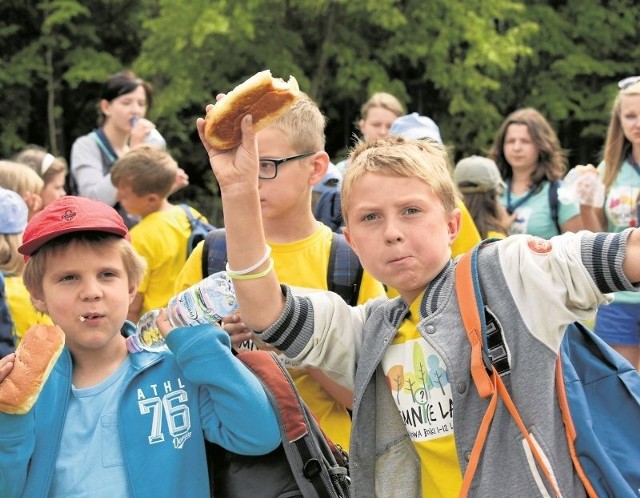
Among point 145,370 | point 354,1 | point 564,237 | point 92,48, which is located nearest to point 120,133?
point 145,370

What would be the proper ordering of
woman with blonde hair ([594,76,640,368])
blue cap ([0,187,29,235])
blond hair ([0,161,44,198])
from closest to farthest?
blue cap ([0,187,29,235]), blond hair ([0,161,44,198]), woman with blonde hair ([594,76,640,368])

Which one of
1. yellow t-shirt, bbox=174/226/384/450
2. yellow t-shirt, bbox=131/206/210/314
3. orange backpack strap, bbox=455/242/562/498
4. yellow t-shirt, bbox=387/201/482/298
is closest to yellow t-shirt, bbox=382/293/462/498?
orange backpack strap, bbox=455/242/562/498

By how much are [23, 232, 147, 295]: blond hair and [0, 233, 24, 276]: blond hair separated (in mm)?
1817

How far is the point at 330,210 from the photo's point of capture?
5.23m

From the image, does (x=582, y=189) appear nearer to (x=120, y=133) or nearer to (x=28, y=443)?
(x=120, y=133)

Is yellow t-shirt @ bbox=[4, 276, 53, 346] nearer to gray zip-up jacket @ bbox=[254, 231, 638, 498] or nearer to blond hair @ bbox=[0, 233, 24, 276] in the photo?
blond hair @ bbox=[0, 233, 24, 276]

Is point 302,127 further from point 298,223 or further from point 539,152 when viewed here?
point 539,152

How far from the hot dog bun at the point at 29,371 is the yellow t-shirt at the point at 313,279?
3.51ft

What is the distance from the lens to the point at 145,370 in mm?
2846

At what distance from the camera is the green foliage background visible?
1605cm

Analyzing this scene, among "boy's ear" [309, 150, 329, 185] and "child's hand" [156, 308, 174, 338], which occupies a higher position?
"boy's ear" [309, 150, 329, 185]

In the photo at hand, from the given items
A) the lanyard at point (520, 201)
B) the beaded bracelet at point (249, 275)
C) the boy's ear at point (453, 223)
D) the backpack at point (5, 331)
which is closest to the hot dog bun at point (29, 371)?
the beaded bracelet at point (249, 275)

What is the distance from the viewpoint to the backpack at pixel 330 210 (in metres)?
5.14

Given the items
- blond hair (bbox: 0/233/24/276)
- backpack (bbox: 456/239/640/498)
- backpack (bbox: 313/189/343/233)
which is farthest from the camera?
backpack (bbox: 313/189/343/233)
